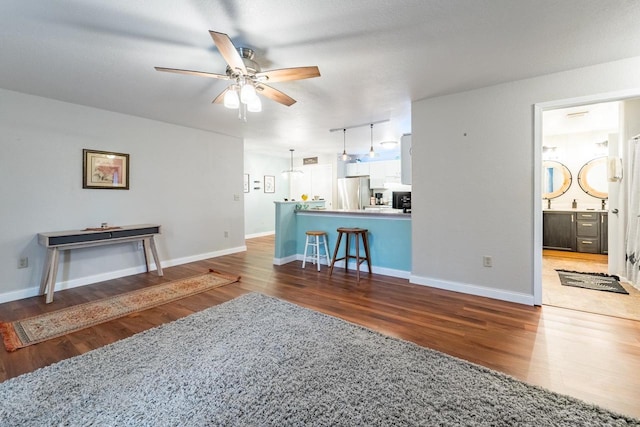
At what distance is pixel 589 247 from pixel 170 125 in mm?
7852

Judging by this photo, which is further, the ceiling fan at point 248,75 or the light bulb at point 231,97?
the light bulb at point 231,97

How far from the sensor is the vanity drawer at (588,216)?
5061 millimetres

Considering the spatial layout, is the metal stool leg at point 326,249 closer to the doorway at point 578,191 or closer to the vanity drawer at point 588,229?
the doorway at point 578,191

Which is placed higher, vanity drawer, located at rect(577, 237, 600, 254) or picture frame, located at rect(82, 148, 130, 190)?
picture frame, located at rect(82, 148, 130, 190)

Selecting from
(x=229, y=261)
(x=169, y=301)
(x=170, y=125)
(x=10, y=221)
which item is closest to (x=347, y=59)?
(x=169, y=301)

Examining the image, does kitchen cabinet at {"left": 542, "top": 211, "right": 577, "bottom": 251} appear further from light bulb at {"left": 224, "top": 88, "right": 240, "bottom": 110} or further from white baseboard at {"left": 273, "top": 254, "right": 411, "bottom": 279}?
light bulb at {"left": 224, "top": 88, "right": 240, "bottom": 110}

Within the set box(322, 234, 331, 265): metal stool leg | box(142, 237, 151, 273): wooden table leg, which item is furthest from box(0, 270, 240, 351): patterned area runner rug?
box(322, 234, 331, 265): metal stool leg

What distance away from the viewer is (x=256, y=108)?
2.36 meters

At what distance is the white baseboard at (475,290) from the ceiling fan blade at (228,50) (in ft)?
10.3

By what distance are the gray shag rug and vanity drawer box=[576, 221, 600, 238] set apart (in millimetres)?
5115

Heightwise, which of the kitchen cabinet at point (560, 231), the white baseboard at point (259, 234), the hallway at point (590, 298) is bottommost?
the hallway at point (590, 298)

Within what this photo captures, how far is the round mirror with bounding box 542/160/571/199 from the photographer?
Result: 5605mm

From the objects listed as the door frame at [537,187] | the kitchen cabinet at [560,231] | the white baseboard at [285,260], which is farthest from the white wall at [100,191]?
the kitchen cabinet at [560,231]

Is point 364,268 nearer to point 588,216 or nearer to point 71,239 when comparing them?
point 71,239
